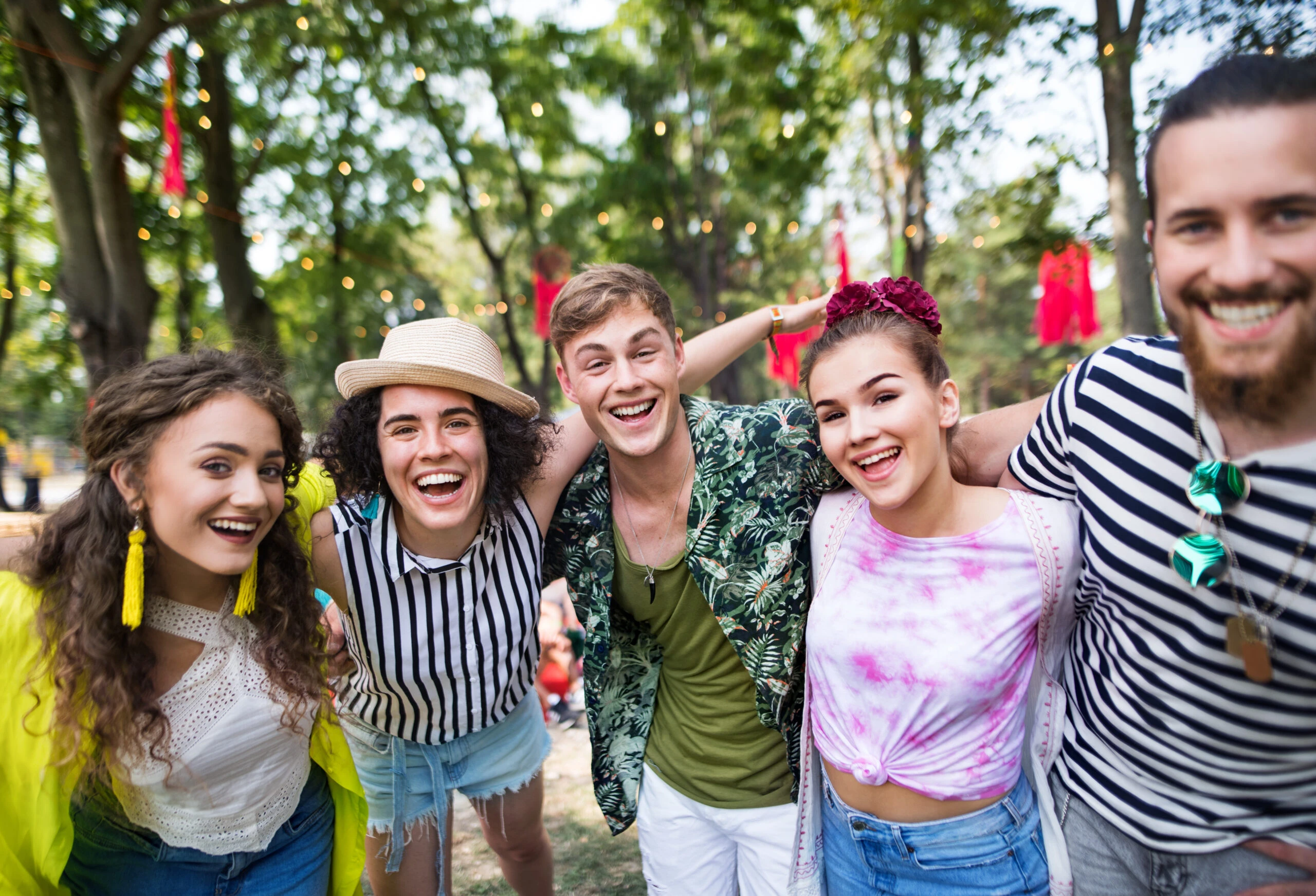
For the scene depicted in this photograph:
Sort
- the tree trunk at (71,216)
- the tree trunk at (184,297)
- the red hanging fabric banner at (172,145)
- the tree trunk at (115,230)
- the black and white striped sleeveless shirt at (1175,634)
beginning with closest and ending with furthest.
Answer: the black and white striped sleeveless shirt at (1175,634) < the tree trunk at (115,230) < the tree trunk at (71,216) < the red hanging fabric banner at (172,145) < the tree trunk at (184,297)

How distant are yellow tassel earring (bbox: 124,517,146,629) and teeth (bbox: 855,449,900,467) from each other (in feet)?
5.93

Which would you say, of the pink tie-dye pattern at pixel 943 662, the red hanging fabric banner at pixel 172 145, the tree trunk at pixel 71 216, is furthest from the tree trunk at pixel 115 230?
the pink tie-dye pattern at pixel 943 662

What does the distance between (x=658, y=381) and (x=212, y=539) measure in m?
1.31

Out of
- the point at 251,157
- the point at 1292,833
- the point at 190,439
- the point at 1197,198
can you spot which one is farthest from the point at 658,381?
the point at 251,157

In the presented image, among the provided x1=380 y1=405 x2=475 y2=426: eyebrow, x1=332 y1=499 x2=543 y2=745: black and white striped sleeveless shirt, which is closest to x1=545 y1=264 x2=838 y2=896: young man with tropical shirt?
x1=332 y1=499 x2=543 y2=745: black and white striped sleeveless shirt

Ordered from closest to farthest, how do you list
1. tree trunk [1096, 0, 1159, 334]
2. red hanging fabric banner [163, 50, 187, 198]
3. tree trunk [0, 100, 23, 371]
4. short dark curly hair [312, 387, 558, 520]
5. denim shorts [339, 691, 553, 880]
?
short dark curly hair [312, 387, 558, 520] → denim shorts [339, 691, 553, 880] → tree trunk [1096, 0, 1159, 334] → red hanging fabric banner [163, 50, 187, 198] → tree trunk [0, 100, 23, 371]

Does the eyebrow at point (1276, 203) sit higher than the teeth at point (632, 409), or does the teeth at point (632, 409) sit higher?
the eyebrow at point (1276, 203)

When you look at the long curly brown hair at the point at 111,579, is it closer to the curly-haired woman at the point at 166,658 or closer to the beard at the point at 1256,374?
the curly-haired woman at the point at 166,658

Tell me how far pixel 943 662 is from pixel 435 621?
1548 millimetres

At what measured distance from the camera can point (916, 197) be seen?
9.02m

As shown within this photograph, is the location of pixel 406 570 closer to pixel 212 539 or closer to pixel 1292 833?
pixel 212 539

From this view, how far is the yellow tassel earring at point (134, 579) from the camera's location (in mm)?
1730

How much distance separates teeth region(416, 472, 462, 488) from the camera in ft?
7.34

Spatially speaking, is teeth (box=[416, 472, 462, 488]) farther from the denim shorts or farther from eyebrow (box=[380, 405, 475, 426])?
the denim shorts
